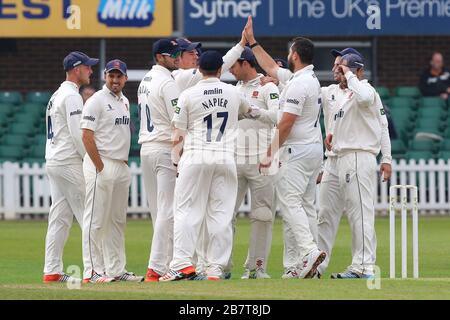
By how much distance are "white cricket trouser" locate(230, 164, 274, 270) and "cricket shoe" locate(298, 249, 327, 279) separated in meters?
0.96

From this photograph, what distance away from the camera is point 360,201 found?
593 inches

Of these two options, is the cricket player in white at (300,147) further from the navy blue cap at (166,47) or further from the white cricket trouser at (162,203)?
the white cricket trouser at (162,203)

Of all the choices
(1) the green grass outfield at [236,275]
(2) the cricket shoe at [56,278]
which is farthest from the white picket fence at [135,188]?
(2) the cricket shoe at [56,278]

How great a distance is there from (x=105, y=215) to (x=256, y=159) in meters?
1.70

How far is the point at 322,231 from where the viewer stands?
1554 cm

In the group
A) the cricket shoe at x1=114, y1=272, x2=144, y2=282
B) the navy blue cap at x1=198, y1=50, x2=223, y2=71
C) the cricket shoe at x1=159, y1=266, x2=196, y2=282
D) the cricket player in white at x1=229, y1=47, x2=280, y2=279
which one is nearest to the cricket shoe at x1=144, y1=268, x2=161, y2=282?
the cricket shoe at x1=114, y1=272, x2=144, y2=282

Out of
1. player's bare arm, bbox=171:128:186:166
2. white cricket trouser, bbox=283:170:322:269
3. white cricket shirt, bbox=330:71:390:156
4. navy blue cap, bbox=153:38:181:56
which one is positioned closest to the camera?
player's bare arm, bbox=171:128:186:166

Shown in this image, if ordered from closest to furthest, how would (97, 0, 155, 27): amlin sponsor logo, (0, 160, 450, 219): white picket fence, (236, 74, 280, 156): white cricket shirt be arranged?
(236, 74, 280, 156): white cricket shirt < (0, 160, 450, 219): white picket fence < (97, 0, 155, 27): amlin sponsor logo

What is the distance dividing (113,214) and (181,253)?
1.27 metres

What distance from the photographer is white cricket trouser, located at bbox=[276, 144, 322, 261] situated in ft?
47.8

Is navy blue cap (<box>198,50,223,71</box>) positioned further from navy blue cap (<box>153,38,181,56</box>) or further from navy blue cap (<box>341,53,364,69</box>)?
navy blue cap (<box>341,53,364,69</box>)

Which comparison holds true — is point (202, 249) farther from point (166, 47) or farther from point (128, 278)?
point (166, 47)

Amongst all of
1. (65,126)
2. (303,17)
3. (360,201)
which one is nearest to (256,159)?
(360,201)
